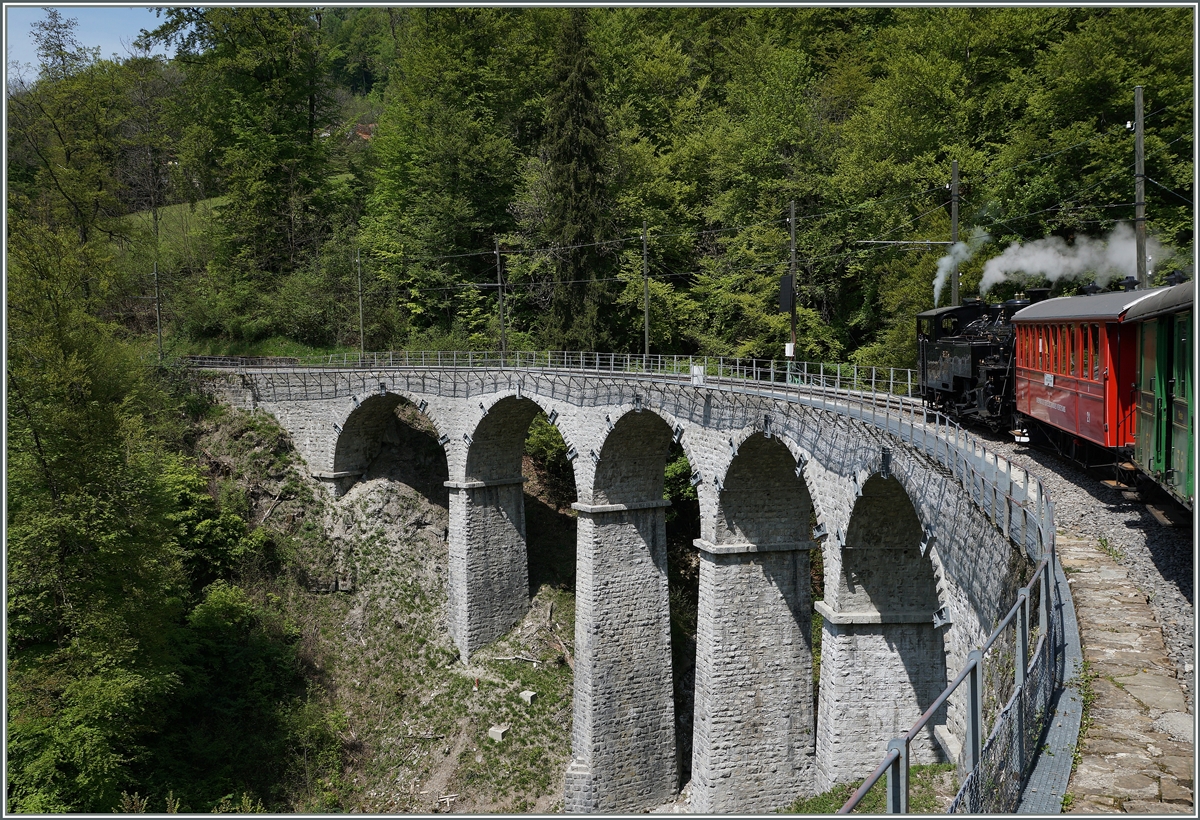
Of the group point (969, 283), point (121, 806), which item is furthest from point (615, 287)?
point (121, 806)

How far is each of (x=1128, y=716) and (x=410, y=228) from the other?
46.3 metres

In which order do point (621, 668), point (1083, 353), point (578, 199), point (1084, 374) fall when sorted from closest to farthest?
point (1084, 374) < point (1083, 353) < point (621, 668) < point (578, 199)

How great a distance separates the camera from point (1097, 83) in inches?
1025

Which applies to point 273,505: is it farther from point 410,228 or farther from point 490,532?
point 410,228

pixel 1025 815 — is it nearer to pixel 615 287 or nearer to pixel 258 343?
pixel 615 287

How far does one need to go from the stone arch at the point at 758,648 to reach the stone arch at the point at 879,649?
4.03 meters

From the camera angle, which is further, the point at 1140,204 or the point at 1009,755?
the point at 1140,204

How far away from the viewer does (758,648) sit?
22.5 m

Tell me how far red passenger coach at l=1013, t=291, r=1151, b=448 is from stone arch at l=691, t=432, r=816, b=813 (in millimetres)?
7171

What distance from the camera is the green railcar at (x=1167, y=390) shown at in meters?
9.09

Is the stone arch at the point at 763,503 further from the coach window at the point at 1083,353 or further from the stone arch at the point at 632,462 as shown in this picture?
the coach window at the point at 1083,353

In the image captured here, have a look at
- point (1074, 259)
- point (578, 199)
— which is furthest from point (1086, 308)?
point (578, 199)

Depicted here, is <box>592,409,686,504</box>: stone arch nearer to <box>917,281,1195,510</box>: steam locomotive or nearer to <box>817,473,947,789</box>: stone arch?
<box>917,281,1195,510</box>: steam locomotive

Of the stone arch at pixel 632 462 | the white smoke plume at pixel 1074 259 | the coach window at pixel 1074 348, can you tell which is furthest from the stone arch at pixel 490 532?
the coach window at pixel 1074 348
